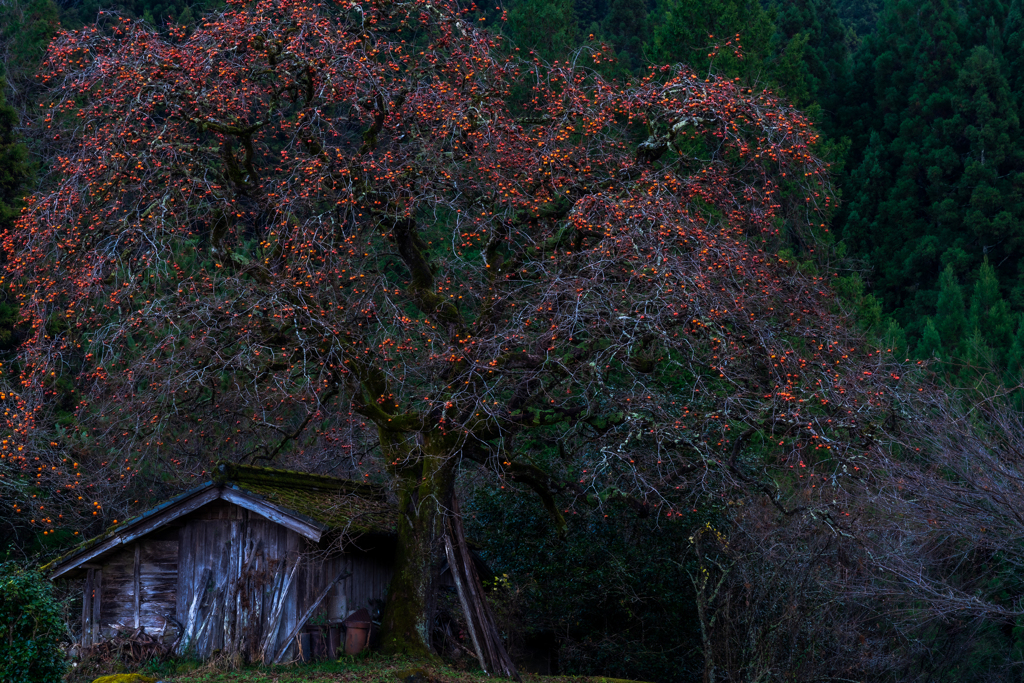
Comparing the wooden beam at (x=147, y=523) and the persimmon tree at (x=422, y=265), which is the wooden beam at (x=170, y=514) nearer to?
the wooden beam at (x=147, y=523)

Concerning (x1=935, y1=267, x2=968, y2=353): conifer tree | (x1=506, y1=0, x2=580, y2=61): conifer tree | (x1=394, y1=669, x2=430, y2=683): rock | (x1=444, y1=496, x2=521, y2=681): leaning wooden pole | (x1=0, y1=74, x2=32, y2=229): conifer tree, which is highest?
(x1=506, y1=0, x2=580, y2=61): conifer tree

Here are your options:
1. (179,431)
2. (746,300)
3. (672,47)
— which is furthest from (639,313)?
(672,47)

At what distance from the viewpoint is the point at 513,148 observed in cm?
1246

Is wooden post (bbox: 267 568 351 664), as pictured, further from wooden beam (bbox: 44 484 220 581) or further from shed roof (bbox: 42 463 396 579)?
wooden beam (bbox: 44 484 220 581)

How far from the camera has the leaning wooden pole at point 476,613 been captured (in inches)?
502

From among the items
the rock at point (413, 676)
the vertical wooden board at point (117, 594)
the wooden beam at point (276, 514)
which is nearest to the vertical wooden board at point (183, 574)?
the vertical wooden board at point (117, 594)

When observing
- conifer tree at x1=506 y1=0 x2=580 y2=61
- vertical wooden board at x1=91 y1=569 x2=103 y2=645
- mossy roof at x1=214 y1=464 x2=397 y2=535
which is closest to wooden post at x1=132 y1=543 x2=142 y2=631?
vertical wooden board at x1=91 y1=569 x2=103 y2=645

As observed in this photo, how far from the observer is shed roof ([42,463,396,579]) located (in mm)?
12469

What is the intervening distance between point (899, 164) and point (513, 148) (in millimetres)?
27103

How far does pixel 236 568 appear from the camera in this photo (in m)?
13.0

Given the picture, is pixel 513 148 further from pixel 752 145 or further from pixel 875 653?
pixel 875 653

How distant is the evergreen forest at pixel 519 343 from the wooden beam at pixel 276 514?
107cm

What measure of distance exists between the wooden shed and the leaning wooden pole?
1.12m

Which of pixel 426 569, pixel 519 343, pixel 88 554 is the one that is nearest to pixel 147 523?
pixel 88 554
